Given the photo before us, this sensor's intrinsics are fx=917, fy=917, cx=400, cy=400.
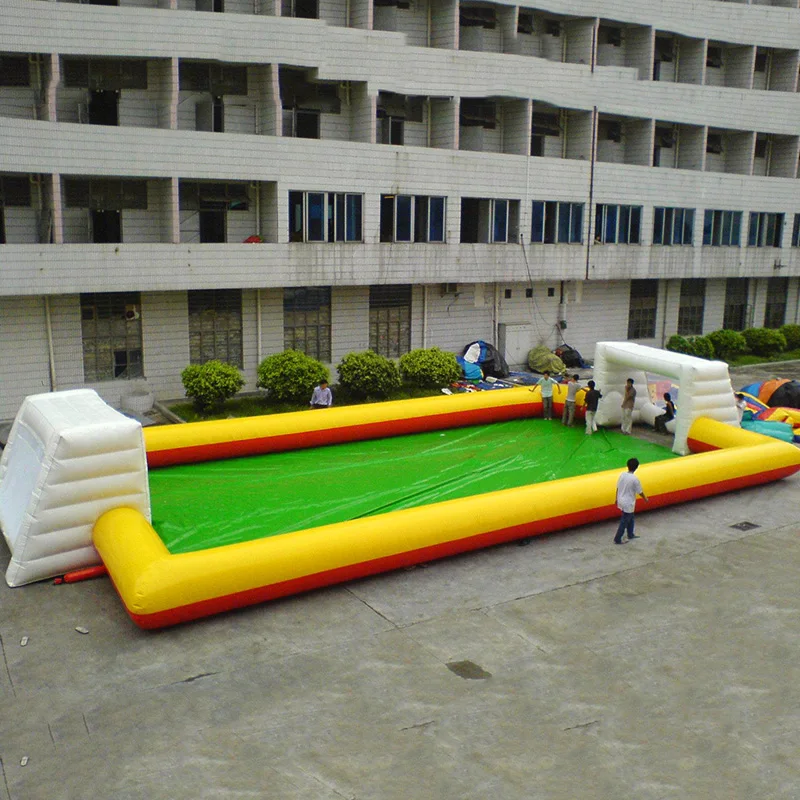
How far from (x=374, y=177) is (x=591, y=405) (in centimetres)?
1010

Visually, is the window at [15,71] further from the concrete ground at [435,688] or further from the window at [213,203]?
the concrete ground at [435,688]

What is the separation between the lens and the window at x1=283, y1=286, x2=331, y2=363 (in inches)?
1049

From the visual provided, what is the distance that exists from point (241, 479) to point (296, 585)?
5.01 m

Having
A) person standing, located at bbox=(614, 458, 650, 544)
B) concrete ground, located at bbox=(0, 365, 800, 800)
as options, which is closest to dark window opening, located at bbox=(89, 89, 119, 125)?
concrete ground, located at bbox=(0, 365, 800, 800)

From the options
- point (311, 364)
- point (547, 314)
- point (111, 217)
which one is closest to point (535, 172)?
point (547, 314)

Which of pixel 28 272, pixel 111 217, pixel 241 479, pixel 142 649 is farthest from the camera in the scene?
pixel 111 217

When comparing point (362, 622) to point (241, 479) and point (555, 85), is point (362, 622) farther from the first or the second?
point (555, 85)

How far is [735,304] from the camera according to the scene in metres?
38.3

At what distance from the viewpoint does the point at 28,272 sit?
21.4m

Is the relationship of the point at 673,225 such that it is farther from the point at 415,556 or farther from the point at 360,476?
the point at 415,556

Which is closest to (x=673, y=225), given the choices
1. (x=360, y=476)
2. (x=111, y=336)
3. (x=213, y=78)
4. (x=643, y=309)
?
(x=643, y=309)

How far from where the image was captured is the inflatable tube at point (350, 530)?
1145 centimetres

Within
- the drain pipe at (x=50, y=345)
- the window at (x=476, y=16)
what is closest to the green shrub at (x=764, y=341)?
the window at (x=476, y=16)

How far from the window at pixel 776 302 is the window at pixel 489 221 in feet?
49.5
